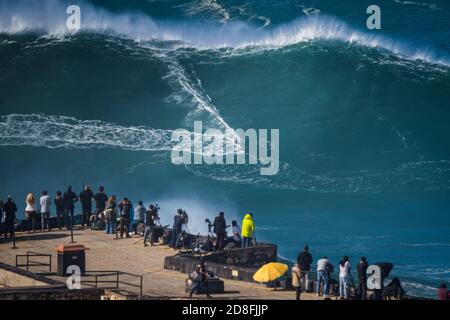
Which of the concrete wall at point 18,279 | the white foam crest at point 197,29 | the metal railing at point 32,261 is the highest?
the white foam crest at point 197,29

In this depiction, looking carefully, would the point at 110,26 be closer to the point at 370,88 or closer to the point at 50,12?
the point at 50,12

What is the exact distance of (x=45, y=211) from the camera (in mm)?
43281

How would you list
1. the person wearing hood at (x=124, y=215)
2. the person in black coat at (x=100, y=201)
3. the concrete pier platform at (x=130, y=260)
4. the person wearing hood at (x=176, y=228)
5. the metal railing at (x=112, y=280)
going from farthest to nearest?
the person in black coat at (x=100, y=201) < the person wearing hood at (x=124, y=215) < the person wearing hood at (x=176, y=228) < the concrete pier platform at (x=130, y=260) < the metal railing at (x=112, y=280)

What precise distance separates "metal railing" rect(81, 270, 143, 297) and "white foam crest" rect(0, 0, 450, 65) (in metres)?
34.2

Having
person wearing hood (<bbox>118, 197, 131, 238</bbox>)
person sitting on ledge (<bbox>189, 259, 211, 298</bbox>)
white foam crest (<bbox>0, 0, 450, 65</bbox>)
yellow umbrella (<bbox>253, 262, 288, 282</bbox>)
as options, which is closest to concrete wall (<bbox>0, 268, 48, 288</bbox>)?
person sitting on ledge (<bbox>189, 259, 211, 298</bbox>)

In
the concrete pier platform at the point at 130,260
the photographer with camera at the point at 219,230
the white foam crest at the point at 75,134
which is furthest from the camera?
the white foam crest at the point at 75,134

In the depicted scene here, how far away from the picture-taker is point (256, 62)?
224 feet

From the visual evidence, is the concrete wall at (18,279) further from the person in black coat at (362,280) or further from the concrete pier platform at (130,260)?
the person in black coat at (362,280)

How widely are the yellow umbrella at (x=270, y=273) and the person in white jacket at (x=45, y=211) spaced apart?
35.2ft

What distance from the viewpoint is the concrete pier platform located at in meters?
34.8

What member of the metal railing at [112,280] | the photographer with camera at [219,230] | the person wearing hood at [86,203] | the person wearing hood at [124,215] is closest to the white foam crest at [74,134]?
the person wearing hood at [86,203]

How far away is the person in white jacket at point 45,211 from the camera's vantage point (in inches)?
1693

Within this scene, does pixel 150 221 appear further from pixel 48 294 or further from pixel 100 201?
pixel 48 294
